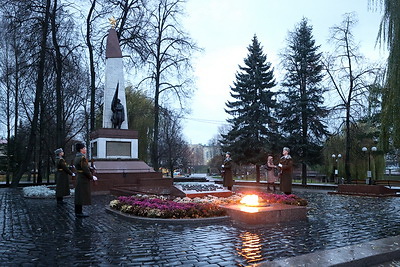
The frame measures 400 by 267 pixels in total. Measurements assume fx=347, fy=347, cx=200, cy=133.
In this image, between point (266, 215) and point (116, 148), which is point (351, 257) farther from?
point (116, 148)

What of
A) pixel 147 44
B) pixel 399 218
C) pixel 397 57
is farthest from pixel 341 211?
pixel 147 44

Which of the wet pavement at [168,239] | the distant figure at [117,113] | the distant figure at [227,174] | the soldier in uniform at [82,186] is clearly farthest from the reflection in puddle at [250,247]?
the distant figure at [117,113]

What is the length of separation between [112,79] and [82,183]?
1257cm

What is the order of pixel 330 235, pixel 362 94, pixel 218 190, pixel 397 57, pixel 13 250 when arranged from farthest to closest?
pixel 362 94 < pixel 218 190 < pixel 397 57 < pixel 330 235 < pixel 13 250

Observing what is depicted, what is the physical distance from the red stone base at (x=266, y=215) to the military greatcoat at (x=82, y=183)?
3648 mm

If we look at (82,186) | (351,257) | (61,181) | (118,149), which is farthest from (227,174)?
(351,257)

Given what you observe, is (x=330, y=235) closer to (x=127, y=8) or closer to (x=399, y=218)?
(x=399, y=218)

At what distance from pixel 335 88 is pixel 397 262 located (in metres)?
20.5

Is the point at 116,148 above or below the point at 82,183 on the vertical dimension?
above

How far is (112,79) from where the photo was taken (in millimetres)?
20672

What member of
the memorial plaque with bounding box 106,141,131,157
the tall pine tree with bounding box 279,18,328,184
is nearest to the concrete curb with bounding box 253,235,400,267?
the memorial plaque with bounding box 106,141,131,157

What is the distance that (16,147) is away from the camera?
34.0 metres

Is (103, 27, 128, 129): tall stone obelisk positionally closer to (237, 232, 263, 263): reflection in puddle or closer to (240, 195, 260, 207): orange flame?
(240, 195, 260, 207): orange flame

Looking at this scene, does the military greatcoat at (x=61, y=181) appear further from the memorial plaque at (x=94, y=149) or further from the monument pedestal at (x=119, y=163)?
the memorial plaque at (x=94, y=149)
